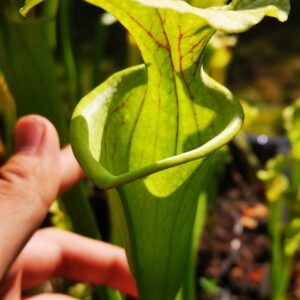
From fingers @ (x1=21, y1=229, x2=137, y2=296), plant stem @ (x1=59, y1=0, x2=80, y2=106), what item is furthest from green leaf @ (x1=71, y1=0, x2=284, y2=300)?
plant stem @ (x1=59, y1=0, x2=80, y2=106)

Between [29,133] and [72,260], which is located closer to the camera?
[29,133]

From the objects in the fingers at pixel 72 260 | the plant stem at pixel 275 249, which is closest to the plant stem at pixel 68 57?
the fingers at pixel 72 260

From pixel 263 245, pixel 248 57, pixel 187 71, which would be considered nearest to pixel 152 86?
pixel 187 71

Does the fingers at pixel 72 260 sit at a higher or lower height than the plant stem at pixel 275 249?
higher

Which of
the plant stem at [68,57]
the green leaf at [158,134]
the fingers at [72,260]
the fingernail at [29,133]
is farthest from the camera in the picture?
the plant stem at [68,57]

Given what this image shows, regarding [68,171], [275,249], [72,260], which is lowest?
[275,249]

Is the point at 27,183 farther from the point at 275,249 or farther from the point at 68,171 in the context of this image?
the point at 275,249

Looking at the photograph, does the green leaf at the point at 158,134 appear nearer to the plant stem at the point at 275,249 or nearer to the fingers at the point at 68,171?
the fingers at the point at 68,171

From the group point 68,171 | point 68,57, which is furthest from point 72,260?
point 68,57
